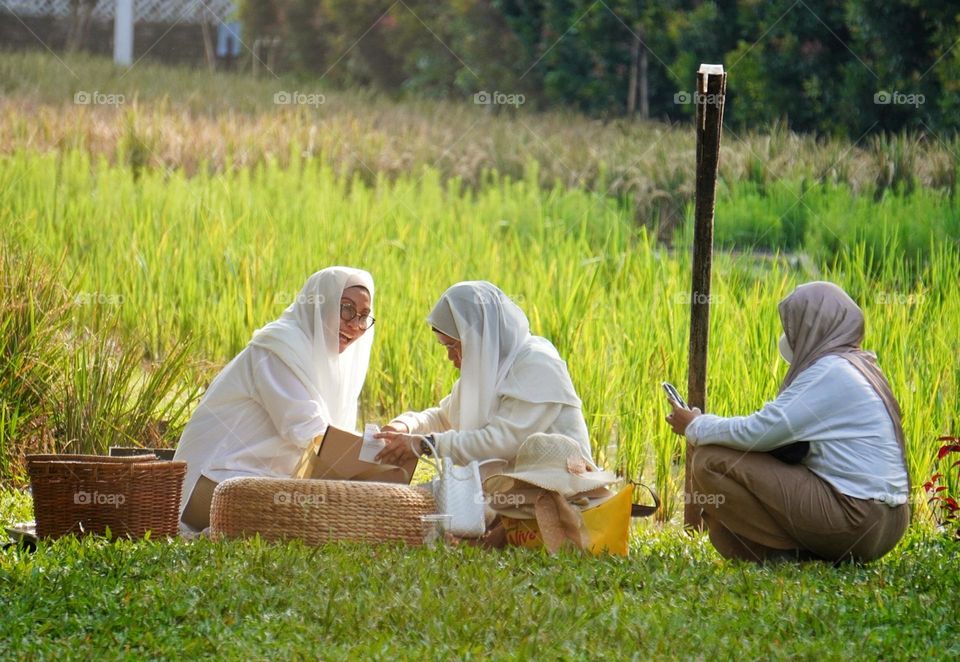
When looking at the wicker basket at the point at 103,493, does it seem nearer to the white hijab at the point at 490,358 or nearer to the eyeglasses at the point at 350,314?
the eyeglasses at the point at 350,314

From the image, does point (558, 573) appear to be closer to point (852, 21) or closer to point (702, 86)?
point (702, 86)

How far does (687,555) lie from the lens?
4535mm

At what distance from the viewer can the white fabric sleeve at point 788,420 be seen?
4.22m

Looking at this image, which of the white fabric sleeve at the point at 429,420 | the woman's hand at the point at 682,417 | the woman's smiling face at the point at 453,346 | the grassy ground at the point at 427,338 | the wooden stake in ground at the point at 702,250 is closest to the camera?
the grassy ground at the point at 427,338

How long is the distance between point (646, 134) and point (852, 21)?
2.71 metres

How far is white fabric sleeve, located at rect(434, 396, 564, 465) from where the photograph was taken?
4633 mm

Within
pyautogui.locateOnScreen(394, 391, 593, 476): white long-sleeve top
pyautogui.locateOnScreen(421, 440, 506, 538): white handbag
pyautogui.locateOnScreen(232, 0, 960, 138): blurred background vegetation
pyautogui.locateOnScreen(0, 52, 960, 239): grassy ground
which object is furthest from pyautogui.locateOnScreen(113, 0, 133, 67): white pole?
pyautogui.locateOnScreen(421, 440, 506, 538): white handbag

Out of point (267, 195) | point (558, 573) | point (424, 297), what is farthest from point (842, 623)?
point (267, 195)

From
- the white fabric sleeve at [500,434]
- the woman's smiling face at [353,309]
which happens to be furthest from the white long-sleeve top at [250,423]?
the white fabric sleeve at [500,434]

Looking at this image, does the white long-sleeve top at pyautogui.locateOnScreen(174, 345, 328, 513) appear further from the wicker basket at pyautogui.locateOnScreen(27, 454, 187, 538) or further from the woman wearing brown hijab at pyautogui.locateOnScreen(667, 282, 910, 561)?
the woman wearing brown hijab at pyautogui.locateOnScreen(667, 282, 910, 561)

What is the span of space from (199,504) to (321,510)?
0.72 metres

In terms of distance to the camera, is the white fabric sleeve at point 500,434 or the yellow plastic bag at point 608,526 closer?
the yellow plastic bag at point 608,526

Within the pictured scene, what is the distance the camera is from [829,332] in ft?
14.3

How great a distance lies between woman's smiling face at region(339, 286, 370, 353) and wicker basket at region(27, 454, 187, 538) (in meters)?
0.80
